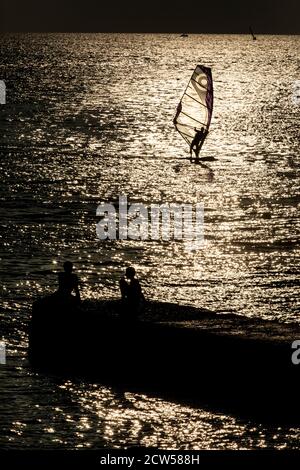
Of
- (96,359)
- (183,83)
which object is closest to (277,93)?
(183,83)

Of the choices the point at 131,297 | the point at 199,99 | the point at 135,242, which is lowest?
the point at 131,297

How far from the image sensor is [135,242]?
41469 mm

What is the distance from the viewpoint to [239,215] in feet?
156

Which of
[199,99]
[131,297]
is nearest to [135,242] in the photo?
[199,99]

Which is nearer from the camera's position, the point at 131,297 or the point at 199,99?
the point at 131,297

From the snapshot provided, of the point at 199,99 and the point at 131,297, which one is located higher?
the point at 199,99

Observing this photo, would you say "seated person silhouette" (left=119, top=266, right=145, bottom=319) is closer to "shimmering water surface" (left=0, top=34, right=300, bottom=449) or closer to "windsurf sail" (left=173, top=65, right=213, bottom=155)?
"shimmering water surface" (left=0, top=34, right=300, bottom=449)

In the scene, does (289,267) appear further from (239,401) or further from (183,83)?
(183,83)

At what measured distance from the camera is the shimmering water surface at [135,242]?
2177 cm

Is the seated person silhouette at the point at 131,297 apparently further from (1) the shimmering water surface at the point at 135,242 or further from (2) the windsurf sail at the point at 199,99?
(2) the windsurf sail at the point at 199,99

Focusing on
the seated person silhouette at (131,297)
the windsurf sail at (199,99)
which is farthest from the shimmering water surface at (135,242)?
the windsurf sail at (199,99)

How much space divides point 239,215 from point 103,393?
25155mm

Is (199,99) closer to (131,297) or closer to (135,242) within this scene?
(135,242)

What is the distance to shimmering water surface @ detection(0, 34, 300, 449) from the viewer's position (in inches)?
857
